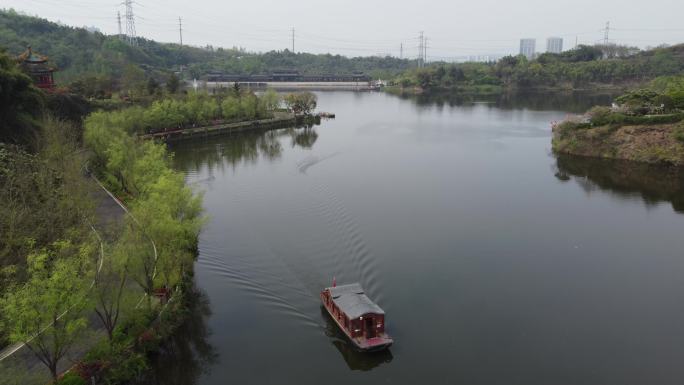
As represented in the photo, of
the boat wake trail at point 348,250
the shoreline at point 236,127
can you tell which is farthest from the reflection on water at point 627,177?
the shoreline at point 236,127

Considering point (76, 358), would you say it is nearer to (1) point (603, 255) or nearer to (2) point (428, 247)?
(2) point (428, 247)

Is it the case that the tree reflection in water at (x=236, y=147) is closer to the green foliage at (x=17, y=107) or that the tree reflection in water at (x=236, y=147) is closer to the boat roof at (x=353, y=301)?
the green foliage at (x=17, y=107)

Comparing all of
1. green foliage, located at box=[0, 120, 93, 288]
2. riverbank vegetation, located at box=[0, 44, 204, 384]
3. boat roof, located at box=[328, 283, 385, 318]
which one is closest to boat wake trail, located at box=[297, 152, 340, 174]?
riverbank vegetation, located at box=[0, 44, 204, 384]

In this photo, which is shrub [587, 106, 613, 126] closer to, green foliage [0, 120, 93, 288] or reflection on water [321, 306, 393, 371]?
reflection on water [321, 306, 393, 371]

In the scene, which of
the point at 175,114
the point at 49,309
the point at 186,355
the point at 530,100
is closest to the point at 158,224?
the point at 186,355

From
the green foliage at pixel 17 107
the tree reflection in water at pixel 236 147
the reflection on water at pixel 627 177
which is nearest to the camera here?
the green foliage at pixel 17 107
